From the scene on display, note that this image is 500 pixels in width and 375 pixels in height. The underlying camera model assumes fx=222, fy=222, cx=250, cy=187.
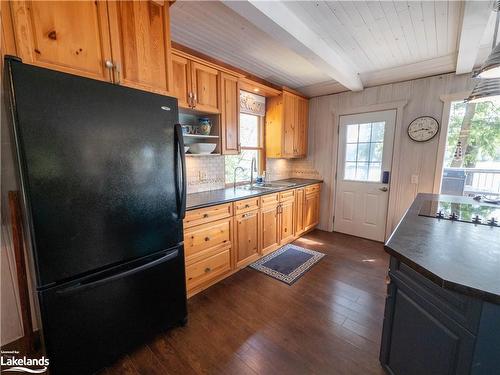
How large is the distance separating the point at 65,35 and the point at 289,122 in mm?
2868

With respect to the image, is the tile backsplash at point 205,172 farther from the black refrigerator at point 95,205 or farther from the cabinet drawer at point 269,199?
the black refrigerator at point 95,205

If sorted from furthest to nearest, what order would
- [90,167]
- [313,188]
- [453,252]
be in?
[313,188], [90,167], [453,252]

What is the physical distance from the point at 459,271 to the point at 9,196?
7.60 feet

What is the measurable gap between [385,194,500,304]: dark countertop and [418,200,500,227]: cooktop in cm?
9

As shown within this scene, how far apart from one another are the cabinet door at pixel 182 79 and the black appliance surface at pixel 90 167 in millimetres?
692

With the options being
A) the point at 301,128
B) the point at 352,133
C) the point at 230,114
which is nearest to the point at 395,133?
the point at 352,133

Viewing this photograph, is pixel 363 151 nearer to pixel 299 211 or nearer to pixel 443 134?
pixel 443 134

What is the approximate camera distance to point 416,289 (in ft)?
3.49

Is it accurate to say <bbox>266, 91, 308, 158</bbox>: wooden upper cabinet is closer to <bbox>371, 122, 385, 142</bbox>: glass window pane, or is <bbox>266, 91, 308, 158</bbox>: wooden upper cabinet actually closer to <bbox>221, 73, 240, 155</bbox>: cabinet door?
<bbox>221, 73, 240, 155</bbox>: cabinet door

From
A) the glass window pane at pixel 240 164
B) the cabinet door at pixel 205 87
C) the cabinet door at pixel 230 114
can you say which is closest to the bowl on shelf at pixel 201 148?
the cabinet door at pixel 230 114

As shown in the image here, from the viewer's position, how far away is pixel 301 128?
388 cm

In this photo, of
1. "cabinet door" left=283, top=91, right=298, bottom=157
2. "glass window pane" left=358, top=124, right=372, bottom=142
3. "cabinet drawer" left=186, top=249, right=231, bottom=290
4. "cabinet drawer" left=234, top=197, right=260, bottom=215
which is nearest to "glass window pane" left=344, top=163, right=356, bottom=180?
"glass window pane" left=358, top=124, right=372, bottom=142

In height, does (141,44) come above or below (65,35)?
above

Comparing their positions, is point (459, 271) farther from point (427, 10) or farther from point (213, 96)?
point (213, 96)
